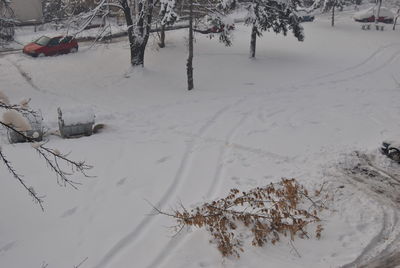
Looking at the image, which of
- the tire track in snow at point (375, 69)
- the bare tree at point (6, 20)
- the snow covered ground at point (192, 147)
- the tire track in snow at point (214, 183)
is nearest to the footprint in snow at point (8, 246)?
the snow covered ground at point (192, 147)

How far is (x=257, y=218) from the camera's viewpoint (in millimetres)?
8031

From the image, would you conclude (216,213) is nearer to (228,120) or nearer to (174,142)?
(174,142)

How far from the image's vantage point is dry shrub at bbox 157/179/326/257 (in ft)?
25.1

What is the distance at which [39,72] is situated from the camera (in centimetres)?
2080

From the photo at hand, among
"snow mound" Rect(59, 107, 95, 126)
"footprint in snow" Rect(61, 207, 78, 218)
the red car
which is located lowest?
"footprint in snow" Rect(61, 207, 78, 218)

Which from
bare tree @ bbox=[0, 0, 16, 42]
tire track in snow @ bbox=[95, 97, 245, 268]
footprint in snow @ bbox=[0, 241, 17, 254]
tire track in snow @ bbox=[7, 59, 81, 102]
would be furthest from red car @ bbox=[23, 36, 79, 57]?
footprint in snow @ bbox=[0, 241, 17, 254]

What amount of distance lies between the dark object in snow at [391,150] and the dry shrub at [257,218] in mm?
3254

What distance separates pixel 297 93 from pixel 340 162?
7.78 meters

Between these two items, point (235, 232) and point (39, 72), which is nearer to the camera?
point (235, 232)

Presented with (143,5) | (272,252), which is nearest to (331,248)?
(272,252)

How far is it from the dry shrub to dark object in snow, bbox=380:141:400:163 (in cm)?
325

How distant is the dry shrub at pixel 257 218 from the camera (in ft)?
25.1

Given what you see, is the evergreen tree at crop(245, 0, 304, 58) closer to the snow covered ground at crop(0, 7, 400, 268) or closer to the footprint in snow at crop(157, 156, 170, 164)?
the snow covered ground at crop(0, 7, 400, 268)

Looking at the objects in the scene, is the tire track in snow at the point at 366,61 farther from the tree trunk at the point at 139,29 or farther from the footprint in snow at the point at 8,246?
the footprint in snow at the point at 8,246
